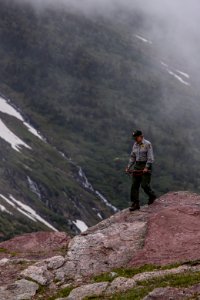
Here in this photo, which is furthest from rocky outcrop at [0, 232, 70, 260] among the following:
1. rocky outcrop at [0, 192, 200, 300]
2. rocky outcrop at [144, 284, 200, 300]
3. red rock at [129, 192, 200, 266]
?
rocky outcrop at [144, 284, 200, 300]

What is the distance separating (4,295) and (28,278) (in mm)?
2077

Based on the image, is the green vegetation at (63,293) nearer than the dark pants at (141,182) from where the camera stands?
Yes

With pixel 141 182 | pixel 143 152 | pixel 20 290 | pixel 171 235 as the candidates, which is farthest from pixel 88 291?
pixel 143 152

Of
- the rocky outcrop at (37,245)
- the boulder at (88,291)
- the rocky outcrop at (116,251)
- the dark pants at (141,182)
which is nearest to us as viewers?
the boulder at (88,291)

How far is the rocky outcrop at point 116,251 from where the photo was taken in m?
27.0

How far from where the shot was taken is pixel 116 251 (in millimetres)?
31422

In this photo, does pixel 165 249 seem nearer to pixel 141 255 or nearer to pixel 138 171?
pixel 141 255

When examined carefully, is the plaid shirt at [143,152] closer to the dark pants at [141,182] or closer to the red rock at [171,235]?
the dark pants at [141,182]

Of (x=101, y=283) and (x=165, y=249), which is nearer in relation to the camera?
(x=101, y=283)

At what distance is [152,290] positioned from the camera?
78.0 ft

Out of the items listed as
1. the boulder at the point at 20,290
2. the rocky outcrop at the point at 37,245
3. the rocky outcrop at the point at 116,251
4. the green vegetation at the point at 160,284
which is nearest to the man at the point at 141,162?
the rocky outcrop at the point at 116,251

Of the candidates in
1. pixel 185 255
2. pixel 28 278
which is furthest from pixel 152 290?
pixel 28 278

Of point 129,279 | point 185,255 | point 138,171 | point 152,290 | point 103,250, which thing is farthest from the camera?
point 138,171

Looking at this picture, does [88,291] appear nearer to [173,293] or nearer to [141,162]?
[173,293]
